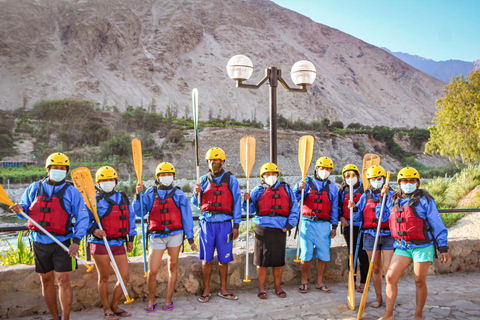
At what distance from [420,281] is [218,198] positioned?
2383mm

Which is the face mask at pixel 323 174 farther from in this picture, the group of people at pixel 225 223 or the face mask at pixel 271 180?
the face mask at pixel 271 180

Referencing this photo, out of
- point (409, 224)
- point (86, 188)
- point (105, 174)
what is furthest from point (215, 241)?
point (409, 224)

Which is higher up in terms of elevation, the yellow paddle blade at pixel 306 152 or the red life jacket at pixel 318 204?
the yellow paddle blade at pixel 306 152

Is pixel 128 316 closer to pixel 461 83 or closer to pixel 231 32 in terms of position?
pixel 461 83

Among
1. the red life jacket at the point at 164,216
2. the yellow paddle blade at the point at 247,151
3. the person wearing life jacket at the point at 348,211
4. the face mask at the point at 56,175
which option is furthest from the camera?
the yellow paddle blade at the point at 247,151

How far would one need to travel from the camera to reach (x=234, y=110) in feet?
191

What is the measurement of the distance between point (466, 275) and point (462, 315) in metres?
1.75

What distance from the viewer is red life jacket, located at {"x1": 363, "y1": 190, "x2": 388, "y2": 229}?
452 cm

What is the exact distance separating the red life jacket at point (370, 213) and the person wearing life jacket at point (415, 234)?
45 centimetres

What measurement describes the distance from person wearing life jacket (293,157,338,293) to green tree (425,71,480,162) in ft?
43.3

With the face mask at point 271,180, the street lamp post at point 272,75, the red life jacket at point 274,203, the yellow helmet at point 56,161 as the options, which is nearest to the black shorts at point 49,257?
the yellow helmet at point 56,161

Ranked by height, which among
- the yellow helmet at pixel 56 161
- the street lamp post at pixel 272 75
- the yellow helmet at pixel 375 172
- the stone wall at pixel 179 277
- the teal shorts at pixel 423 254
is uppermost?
the street lamp post at pixel 272 75

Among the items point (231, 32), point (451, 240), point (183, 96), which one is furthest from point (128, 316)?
point (231, 32)

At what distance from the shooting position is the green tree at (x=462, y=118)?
16.2 meters
